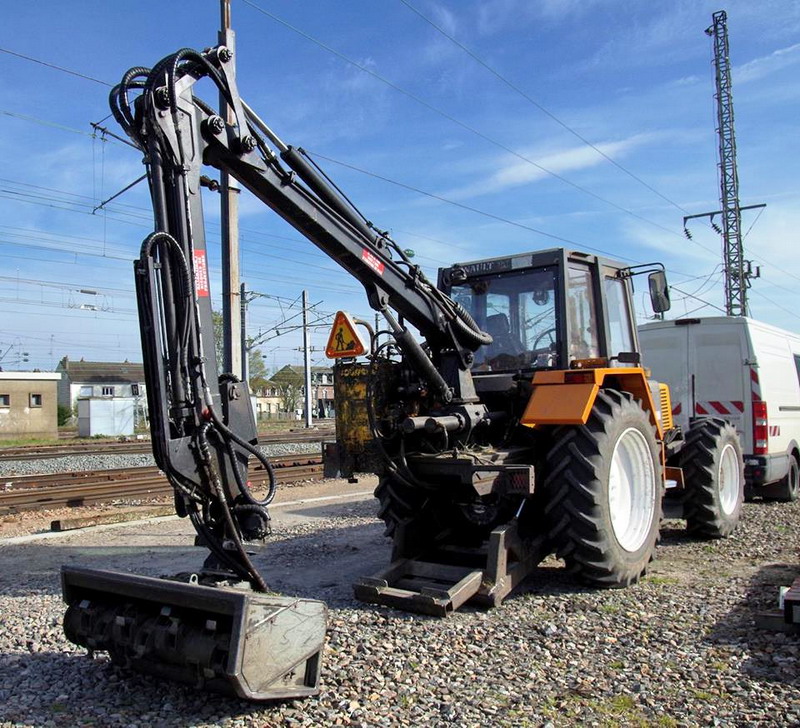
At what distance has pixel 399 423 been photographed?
592 cm

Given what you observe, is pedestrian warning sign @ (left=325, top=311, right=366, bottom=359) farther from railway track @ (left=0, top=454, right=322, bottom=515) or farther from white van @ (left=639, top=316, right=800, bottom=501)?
railway track @ (left=0, top=454, right=322, bottom=515)

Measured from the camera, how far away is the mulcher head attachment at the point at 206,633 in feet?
11.3

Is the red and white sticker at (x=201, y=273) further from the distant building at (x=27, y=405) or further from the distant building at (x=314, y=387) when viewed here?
the distant building at (x=314, y=387)

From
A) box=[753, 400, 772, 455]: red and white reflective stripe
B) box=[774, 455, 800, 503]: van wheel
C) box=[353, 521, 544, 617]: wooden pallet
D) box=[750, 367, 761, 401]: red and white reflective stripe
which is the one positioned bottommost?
box=[774, 455, 800, 503]: van wheel

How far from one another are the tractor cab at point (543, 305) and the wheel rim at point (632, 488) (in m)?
0.81

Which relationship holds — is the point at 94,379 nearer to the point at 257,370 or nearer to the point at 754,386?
the point at 257,370

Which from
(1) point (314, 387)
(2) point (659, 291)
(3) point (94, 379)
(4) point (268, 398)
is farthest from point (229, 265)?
(4) point (268, 398)

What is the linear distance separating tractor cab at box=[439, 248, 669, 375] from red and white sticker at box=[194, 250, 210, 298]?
298 centimetres

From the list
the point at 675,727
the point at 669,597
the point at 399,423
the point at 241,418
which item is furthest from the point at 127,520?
the point at 675,727

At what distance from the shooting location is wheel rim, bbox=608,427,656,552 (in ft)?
20.1

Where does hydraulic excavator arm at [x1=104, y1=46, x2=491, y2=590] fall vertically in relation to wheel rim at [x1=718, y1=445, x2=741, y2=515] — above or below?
above

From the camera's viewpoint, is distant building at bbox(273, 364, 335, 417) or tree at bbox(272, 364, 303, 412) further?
distant building at bbox(273, 364, 335, 417)

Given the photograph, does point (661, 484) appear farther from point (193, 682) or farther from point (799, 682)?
point (193, 682)

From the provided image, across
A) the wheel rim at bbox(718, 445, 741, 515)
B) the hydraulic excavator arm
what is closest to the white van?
the wheel rim at bbox(718, 445, 741, 515)
